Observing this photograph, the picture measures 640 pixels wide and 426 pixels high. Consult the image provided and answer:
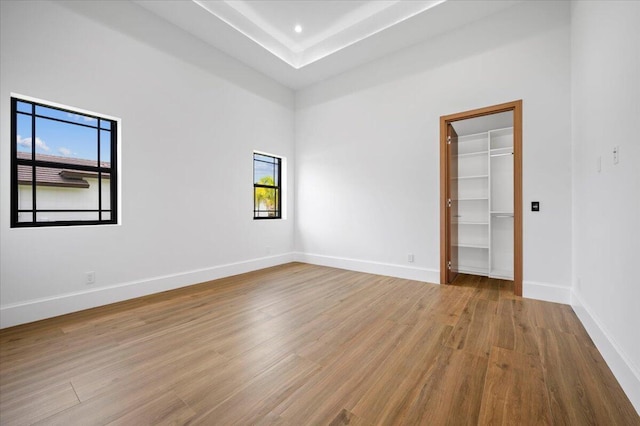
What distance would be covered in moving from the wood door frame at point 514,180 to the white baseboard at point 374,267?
21 centimetres

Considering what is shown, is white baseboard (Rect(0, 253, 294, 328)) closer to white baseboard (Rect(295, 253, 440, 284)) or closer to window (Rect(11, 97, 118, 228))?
window (Rect(11, 97, 118, 228))

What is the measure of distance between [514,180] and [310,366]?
3.22m

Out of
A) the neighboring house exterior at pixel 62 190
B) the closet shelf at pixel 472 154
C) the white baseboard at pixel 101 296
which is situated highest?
the closet shelf at pixel 472 154

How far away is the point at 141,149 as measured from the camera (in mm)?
3297

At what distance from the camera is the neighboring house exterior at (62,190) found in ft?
8.52

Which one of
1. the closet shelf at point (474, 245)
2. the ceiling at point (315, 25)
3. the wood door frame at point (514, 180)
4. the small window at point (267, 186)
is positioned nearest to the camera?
the wood door frame at point (514, 180)

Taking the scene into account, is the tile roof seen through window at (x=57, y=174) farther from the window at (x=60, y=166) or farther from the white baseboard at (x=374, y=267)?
the white baseboard at (x=374, y=267)

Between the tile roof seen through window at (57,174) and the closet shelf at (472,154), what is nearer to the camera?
the tile roof seen through window at (57,174)

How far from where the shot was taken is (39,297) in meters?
2.58

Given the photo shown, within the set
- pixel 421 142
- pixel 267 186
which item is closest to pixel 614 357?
pixel 421 142

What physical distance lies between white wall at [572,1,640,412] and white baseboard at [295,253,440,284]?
158cm

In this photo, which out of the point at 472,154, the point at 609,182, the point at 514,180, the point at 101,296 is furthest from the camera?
the point at 472,154

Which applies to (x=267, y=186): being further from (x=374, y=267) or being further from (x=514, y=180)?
(x=514, y=180)

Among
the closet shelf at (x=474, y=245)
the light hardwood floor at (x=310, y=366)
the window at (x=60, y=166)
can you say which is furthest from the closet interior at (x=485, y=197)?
the window at (x=60, y=166)
